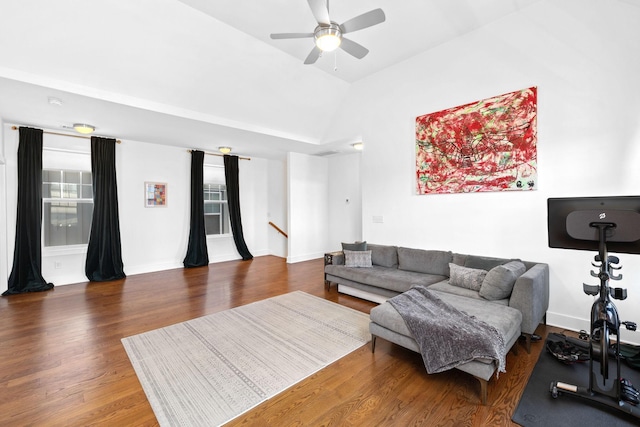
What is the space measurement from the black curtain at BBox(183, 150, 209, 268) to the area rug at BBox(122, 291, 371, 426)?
10.4 feet

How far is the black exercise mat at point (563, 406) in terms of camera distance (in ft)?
5.93

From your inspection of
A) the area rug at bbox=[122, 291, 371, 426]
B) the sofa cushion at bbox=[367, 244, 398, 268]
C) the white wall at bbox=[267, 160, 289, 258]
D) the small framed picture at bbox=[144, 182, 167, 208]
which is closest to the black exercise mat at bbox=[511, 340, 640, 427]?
the area rug at bbox=[122, 291, 371, 426]

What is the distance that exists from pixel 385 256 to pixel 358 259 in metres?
0.43

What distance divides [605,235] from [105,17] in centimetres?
486

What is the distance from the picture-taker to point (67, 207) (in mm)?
5270

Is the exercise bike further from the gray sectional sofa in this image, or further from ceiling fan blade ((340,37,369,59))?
ceiling fan blade ((340,37,369,59))

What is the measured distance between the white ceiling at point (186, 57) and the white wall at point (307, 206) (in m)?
1.99

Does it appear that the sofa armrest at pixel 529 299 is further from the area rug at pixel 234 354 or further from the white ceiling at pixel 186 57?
the white ceiling at pixel 186 57

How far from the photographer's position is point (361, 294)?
423 cm

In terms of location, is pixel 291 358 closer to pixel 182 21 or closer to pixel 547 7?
pixel 182 21

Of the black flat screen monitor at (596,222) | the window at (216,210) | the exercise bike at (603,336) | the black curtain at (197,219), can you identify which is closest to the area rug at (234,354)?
the exercise bike at (603,336)

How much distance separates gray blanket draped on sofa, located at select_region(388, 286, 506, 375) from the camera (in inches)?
79.3

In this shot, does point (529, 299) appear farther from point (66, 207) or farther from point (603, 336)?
point (66, 207)

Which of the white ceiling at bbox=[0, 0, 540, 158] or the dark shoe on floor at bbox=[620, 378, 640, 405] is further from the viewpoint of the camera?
the white ceiling at bbox=[0, 0, 540, 158]
